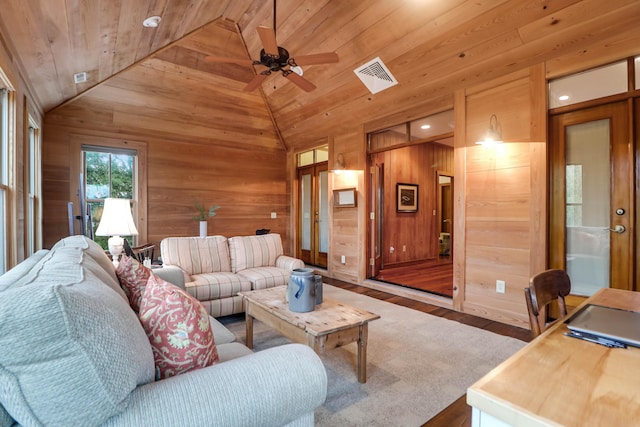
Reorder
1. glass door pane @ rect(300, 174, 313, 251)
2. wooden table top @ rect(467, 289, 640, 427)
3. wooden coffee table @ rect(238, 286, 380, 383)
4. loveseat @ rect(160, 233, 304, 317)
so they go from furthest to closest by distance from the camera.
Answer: glass door pane @ rect(300, 174, 313, 251), loveseat @ rect(160, 233, 304, 317), wooden coffee table @ rect(238, 286, 380, 383), wooden table top @ rect(467, 289, 640, 427)

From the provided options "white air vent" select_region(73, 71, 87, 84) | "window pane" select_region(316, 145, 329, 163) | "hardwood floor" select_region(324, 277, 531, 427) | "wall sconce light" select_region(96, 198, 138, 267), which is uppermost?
"white air vent" select_region(73, 71, 87, 84)

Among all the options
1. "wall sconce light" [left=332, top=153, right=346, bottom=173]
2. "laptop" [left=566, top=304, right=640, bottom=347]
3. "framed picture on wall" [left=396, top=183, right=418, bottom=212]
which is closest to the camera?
"laptop" [left=566, top=304, right=640, bottom=347]

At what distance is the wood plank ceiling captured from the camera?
100 inches

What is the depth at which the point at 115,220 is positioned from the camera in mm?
2711

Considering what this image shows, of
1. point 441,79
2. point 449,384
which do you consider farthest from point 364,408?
point 441,79

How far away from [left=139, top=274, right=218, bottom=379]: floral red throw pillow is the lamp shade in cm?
192

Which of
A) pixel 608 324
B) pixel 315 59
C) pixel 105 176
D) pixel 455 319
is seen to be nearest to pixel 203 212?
pixel 105 176

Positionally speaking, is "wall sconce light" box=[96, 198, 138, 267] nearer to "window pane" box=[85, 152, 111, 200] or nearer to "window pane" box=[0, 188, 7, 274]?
"window pane" box=[0, 188, 7, 274]

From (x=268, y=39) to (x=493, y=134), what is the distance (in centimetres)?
238

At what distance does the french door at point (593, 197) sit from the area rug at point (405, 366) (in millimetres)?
987

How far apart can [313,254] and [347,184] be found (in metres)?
1.90

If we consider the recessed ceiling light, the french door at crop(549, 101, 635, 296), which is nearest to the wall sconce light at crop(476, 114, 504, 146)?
the french door at crop(549, 101, 635, 296)

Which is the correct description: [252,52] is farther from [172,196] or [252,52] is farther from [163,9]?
[172,196]

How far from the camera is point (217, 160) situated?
579 cm
